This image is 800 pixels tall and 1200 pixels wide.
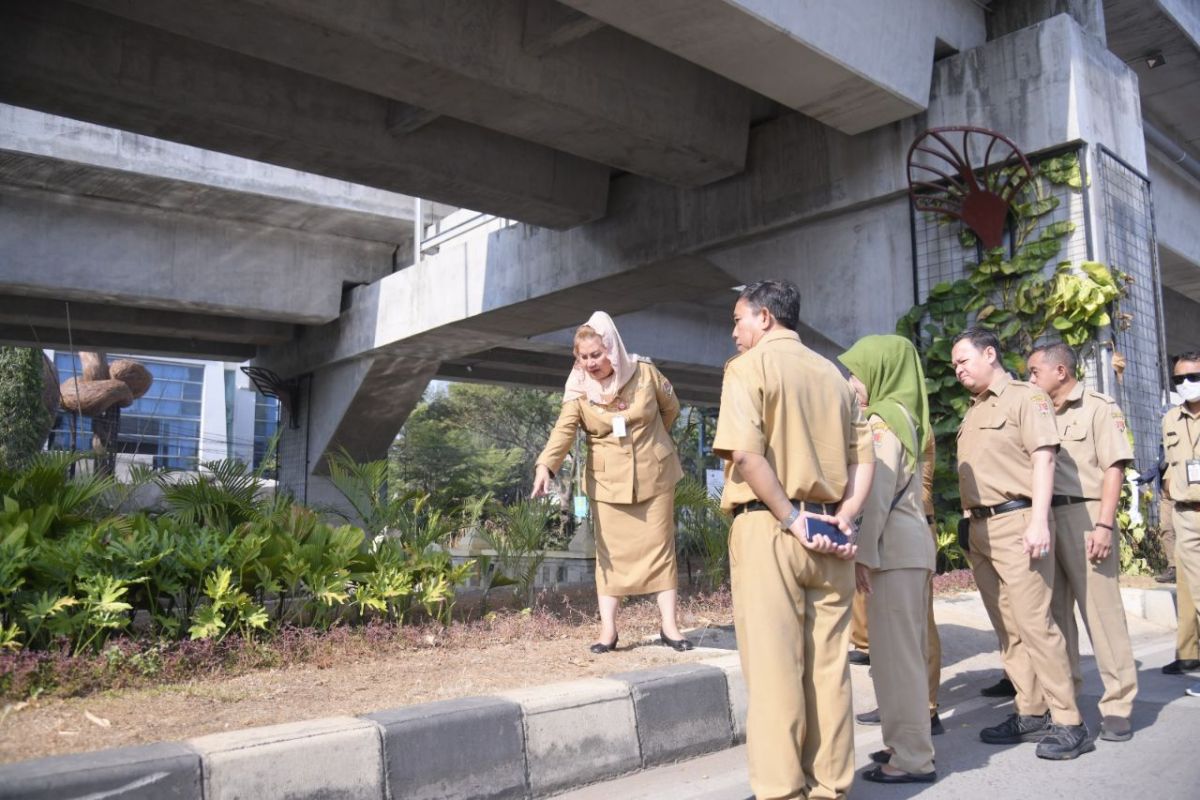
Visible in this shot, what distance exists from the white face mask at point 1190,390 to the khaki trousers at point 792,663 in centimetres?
339

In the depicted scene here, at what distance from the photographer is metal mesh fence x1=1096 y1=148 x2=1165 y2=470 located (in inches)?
327

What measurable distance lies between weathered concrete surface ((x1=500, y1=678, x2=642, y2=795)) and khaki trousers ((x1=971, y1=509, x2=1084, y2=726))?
5.52ft

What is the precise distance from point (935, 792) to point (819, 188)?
6902 mm

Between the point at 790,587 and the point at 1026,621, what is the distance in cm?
156

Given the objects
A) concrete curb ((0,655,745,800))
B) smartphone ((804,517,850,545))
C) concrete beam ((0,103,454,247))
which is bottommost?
concrete curb ((0,655,745,800))

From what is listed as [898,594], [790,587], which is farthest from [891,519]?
[790,587]

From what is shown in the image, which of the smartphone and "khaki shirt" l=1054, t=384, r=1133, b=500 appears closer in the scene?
the smartphone

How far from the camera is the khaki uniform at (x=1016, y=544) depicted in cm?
420

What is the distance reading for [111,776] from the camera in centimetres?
283

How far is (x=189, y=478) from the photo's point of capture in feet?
22.0

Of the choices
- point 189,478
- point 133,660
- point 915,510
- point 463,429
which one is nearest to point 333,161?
point 189,478

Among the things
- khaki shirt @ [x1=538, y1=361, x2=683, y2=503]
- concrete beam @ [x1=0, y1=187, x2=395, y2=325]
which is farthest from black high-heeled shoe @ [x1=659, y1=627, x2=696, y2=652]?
concrete beam @ [x1=0, y1=187, x2=395, y2=325]

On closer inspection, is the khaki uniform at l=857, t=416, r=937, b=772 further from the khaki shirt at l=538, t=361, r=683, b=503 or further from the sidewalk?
the khaki shirt at l=538, t=361, r=683, b=503

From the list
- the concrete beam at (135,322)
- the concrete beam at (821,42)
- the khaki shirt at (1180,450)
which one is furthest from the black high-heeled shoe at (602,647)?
the concrete beam at (135,322)
